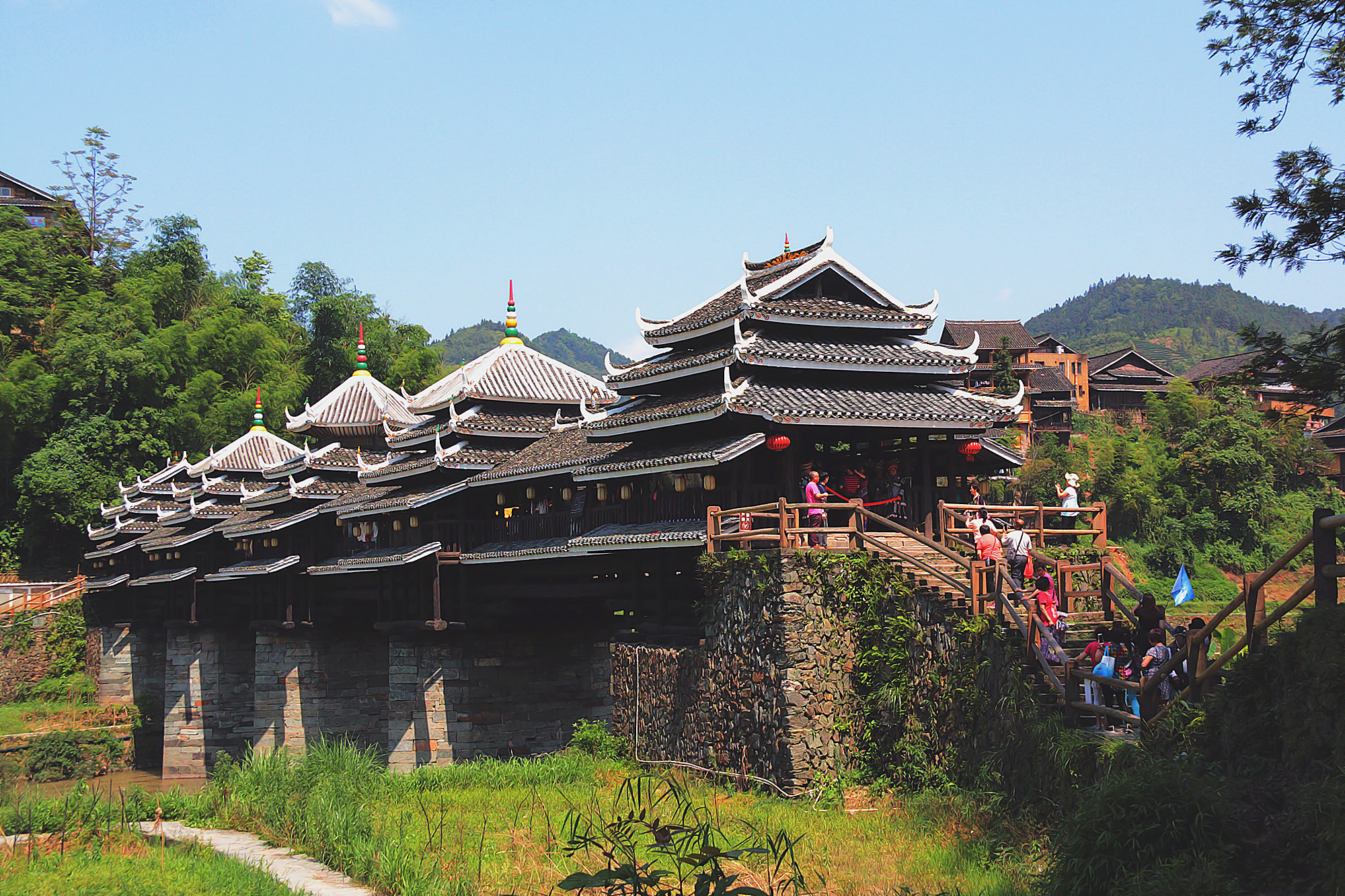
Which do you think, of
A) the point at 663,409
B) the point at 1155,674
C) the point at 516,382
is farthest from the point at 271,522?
the point at 1155,674

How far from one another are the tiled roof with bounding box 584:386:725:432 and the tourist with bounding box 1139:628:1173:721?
8138 mm

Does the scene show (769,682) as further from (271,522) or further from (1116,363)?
(1116,363)

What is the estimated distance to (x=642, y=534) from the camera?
2078cm

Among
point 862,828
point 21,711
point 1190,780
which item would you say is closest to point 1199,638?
point 1190,780

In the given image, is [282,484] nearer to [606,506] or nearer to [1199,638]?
[606,506]

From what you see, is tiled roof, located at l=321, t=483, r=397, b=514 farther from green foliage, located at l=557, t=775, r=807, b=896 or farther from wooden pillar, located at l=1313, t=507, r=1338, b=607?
wooden pillar, located at l=1313, t=507, r=1338, b=607

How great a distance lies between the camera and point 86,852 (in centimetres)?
1494

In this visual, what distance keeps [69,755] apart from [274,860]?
31.3 m

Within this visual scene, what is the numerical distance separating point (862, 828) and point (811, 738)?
2011 mm

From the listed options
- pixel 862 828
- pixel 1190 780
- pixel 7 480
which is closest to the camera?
pixel 1190 780

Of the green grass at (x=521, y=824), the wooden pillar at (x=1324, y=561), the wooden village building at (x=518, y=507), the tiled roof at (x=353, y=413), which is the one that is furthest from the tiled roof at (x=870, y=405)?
the tiled roof at (x=353, y=413)

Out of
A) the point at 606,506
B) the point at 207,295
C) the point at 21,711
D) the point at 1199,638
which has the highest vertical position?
the point at 207,295

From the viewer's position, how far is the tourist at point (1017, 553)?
16328 mm

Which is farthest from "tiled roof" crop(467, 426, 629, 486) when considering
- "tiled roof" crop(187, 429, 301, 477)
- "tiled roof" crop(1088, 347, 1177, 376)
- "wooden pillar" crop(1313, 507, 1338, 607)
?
"tiled roof" crop(1088, 347, 1177, 376)
